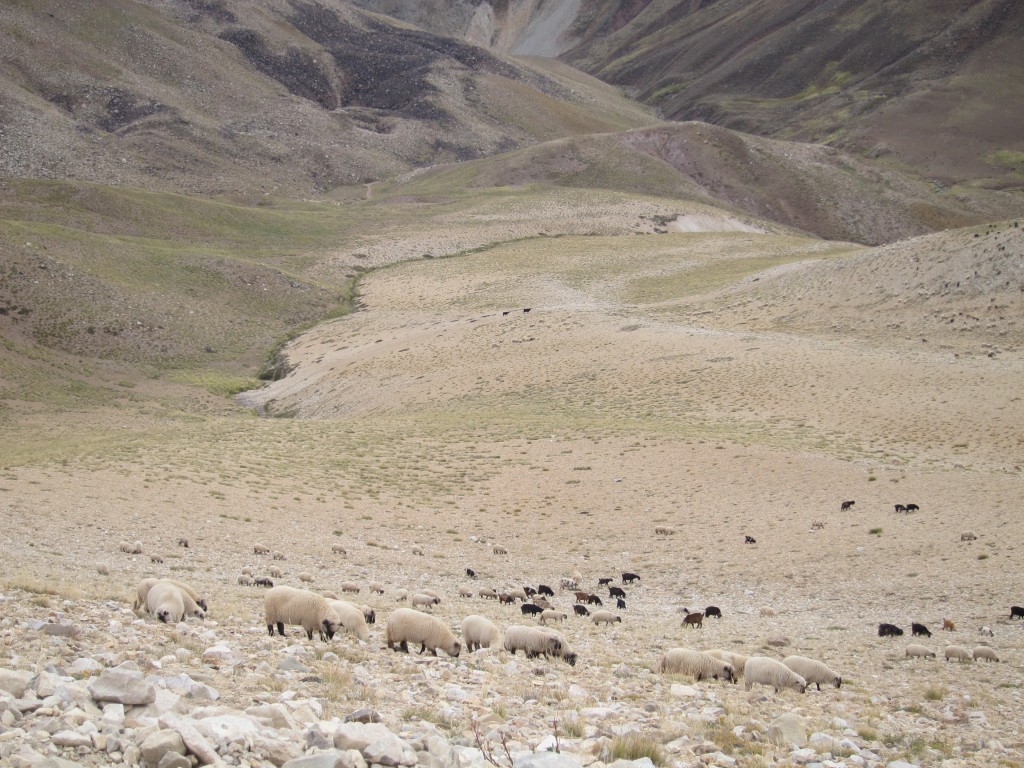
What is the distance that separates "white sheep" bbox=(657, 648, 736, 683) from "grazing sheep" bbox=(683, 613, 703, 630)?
3617 millimetres

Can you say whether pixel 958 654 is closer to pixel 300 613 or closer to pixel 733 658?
pixel 733 658

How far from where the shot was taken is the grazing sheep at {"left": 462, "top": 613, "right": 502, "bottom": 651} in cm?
1216

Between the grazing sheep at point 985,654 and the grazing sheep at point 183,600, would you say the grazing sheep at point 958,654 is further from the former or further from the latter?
the grazing sheep at point 183,600

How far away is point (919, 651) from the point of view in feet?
43.9

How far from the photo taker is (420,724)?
802cm

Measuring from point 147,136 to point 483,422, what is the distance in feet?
317

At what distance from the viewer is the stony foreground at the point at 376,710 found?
663 cm

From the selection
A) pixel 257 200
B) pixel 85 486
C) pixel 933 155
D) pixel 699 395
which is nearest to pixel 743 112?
pixel 933 155

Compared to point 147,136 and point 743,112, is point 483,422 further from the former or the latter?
point 743,112

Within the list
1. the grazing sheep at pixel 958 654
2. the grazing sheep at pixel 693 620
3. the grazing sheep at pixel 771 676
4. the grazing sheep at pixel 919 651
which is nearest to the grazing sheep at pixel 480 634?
the grazing sheep at pixel 771 676

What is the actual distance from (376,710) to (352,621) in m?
3.91

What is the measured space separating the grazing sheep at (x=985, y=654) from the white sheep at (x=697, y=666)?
171 inches

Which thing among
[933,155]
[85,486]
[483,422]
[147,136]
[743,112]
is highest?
[743,112]

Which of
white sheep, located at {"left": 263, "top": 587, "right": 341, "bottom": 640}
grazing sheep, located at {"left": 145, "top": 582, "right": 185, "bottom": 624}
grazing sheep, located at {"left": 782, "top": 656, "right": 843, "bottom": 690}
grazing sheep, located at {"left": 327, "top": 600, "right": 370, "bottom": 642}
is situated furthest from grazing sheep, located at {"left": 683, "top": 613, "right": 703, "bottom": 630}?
grazing sheep, located at {"left": 145, "top": 582, "right": 185, "bottom": 624}
